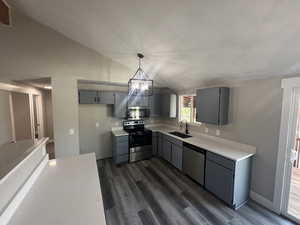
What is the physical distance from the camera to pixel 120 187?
9.39 feet

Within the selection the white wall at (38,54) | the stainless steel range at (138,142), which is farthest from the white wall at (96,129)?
the white wall at (38,54)

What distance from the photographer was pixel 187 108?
13.6 ft

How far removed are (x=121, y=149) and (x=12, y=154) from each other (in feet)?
8.54

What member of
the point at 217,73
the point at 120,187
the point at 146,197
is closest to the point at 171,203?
the point at 146,197

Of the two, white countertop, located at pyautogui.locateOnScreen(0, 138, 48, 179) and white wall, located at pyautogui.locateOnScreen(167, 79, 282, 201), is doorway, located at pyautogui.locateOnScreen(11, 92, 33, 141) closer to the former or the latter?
white countertop, located at pyautogui.locateOnScreen(0, 138, 48, 179)

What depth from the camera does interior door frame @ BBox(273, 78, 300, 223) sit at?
79.3 inches

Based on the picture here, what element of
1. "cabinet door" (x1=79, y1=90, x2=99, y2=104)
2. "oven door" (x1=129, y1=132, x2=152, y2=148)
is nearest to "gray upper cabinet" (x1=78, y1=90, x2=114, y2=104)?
"cabinet door" (x1=79, y1=90, x2=99, y2=104)

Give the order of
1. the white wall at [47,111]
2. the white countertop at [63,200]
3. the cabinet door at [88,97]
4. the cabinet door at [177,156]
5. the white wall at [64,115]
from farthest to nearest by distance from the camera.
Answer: the white wall at [47,111], the cabinet door at [88,97], the cabinet door at [177,156], the white wall at [64,115], the white countertop at [63,200]

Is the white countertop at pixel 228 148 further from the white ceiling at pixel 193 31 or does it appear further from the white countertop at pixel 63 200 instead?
the white countertop at pixel 63 200

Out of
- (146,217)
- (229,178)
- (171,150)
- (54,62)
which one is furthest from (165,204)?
(54,62)

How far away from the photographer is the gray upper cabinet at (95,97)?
3606mm

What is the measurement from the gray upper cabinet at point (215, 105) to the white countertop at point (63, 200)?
2.39 metres

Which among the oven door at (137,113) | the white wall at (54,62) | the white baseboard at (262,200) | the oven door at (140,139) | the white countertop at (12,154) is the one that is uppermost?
the white wall at (54,62)

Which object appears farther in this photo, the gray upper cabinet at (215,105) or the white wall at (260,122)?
the gray upper cabinet at (215,105)
